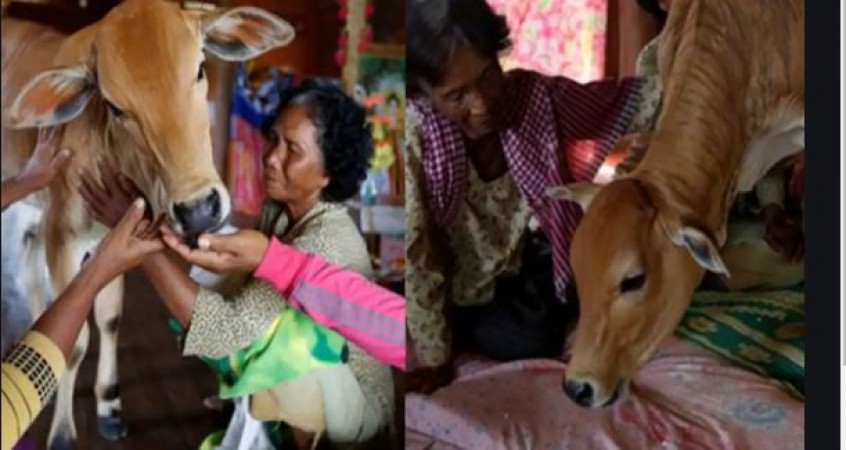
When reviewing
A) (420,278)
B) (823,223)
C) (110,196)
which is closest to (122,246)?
(110,196)

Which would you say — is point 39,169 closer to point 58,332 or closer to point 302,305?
point 58,332

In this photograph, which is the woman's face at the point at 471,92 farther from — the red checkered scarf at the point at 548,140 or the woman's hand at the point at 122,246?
the woman's hand at the point at 122,246

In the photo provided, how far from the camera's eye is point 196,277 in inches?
63.6

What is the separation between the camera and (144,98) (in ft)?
5.08

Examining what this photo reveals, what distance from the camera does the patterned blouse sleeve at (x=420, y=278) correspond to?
5.56 feet

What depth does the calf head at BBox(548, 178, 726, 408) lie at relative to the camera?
1680 millimetres

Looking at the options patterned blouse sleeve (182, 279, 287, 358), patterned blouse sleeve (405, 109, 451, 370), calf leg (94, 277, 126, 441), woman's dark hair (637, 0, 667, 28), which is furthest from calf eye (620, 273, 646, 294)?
calf leg (94, 277, 126, 441)

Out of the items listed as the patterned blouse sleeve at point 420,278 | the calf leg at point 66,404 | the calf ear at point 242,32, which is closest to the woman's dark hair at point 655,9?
the patterned blouse sleeve at point 420,278

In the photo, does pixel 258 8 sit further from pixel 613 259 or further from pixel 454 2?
pixel 613 259

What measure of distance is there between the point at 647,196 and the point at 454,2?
377mm

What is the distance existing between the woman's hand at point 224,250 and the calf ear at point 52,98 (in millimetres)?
190

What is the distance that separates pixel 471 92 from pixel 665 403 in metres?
0.51

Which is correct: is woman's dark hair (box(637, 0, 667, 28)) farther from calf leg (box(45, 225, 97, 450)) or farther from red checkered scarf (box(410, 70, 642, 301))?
calf leg (box(45, 225, 97, 450))

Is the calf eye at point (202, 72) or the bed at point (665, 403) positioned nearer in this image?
the calf eye at point (202, 72)
